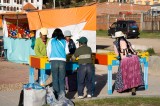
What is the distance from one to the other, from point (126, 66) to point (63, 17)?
7330mm

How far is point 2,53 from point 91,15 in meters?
7.30

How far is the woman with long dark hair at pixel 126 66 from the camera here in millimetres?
11195

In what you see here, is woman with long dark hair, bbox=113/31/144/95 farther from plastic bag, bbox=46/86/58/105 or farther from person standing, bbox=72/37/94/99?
plastic bag, bbox=46/86/58/105

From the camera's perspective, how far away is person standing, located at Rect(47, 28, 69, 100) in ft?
33.2

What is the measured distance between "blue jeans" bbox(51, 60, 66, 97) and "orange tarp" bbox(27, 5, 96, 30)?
7.53 meters

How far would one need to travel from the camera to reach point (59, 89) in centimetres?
1034

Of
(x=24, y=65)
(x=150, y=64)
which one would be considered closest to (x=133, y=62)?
(x=150, y=64)

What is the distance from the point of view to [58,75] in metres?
10.2

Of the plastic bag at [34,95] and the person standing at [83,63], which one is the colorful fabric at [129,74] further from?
the plastic bag at [34,95]

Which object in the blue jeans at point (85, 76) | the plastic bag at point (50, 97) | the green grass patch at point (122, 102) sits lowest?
the green grass patch at point (122, 102)

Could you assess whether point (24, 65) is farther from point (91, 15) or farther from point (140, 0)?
point (140, 0)

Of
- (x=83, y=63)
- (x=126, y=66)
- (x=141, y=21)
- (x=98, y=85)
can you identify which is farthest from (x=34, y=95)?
(x=141, y=21)

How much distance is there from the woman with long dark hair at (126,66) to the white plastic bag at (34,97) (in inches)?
106

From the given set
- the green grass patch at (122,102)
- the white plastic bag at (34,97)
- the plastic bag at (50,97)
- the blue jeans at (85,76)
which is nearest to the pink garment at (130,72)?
the green grass patch at (122,102)
